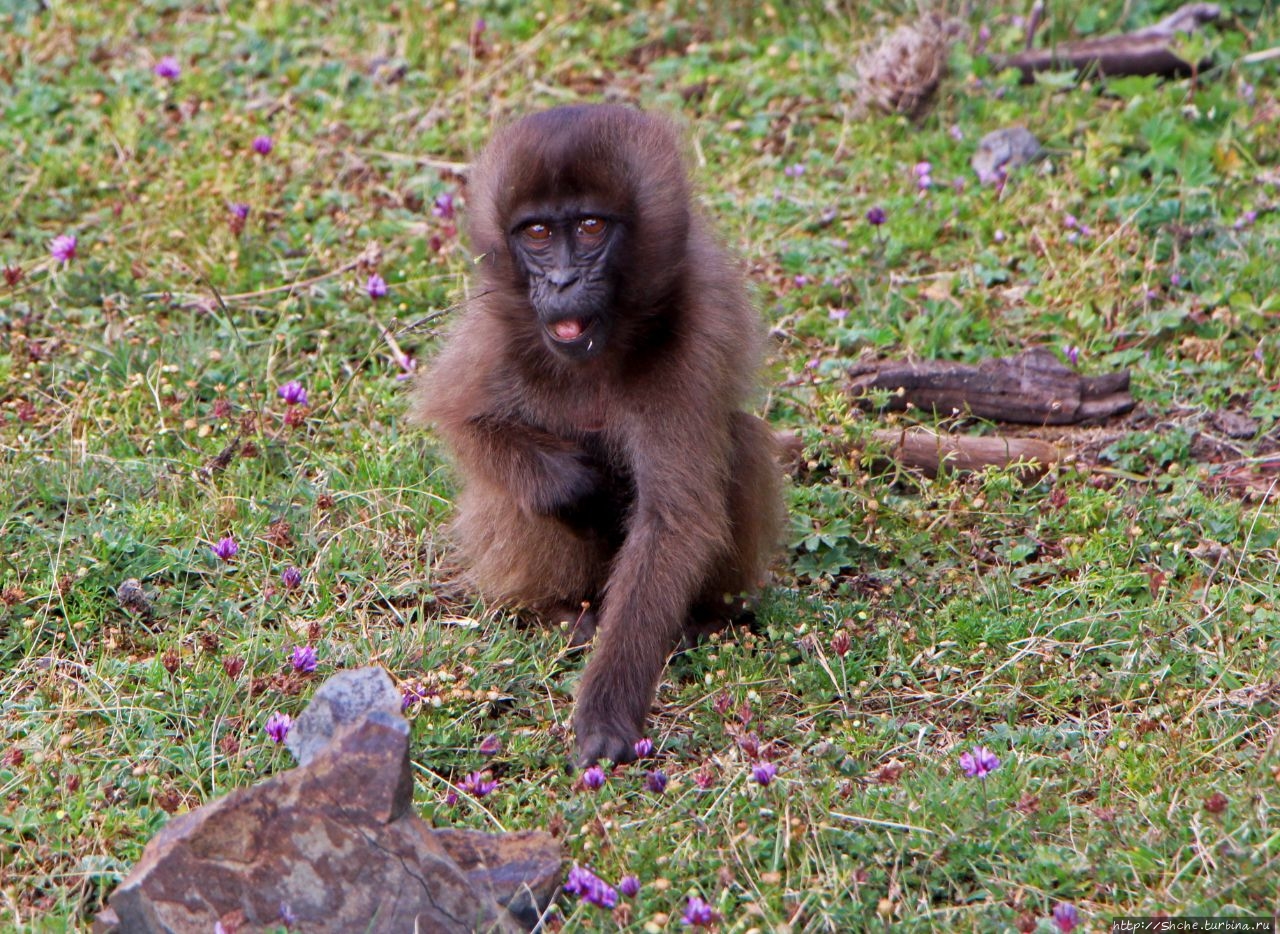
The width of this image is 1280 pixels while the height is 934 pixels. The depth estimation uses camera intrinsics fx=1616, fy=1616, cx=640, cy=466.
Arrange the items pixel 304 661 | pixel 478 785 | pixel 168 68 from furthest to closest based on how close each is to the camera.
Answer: pixel 168 68
pixel 304 661
pixel 478 785

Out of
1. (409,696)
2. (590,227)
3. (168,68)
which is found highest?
(590,227)

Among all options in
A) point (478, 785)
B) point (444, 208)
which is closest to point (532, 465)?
point (478, 785)

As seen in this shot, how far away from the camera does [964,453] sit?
607 cm

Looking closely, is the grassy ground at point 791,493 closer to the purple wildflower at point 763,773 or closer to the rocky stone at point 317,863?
the purple wildflower at point 763,773

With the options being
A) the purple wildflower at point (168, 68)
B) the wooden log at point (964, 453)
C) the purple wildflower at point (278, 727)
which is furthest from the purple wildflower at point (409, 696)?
the purple wildflower at point (168, 68)

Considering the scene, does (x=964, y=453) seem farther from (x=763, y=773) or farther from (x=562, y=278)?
(x=763, y=773)

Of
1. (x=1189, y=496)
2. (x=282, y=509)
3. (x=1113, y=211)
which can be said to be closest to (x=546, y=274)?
(x=282, y=509)

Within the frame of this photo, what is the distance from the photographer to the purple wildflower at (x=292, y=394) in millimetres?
6055

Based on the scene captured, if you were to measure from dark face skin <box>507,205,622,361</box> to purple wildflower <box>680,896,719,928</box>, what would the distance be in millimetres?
1849

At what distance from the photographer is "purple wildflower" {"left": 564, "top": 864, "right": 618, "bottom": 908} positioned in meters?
3.70

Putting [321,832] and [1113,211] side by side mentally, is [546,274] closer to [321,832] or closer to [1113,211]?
[321,832]

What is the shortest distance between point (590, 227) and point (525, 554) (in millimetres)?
1172

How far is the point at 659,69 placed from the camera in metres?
8.62

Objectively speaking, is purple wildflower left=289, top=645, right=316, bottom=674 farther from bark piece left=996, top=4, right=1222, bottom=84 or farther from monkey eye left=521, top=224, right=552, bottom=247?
bark piece left=996, top=4, right=1222, bottom=84
